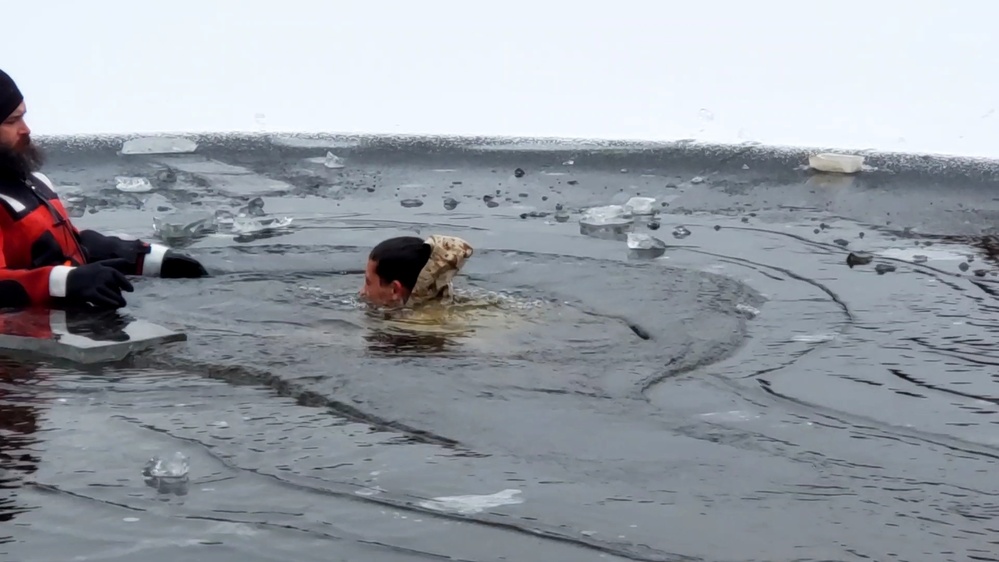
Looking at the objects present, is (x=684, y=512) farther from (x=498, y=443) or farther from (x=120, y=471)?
(x=120, y=471)

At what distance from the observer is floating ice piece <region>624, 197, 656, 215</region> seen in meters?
8.28

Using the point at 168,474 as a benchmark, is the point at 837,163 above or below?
above

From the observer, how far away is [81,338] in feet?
16.7

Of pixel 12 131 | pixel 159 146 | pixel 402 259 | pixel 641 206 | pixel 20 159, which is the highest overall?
pixel 12 131

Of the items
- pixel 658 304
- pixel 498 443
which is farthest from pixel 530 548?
pixel 658 304

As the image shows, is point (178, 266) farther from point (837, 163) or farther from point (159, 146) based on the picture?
point (837, 163)

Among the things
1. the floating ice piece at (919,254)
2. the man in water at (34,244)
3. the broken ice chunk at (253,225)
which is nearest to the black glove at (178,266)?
the man in water at (34,244)

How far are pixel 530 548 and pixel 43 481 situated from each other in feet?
4.60

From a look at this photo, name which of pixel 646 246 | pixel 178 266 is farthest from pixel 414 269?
pixel 646 246

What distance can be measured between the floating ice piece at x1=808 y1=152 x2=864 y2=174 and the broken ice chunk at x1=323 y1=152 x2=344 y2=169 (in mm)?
3611

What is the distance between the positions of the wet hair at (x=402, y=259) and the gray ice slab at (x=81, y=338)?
109 centimetres

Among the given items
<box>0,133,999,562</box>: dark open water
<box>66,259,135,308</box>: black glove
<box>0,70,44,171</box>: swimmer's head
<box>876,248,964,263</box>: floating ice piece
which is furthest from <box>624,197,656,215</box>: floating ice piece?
<box>0,70,44,171</box>: swimmer's head

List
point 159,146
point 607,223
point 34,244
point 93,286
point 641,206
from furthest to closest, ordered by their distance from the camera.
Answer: point 159,146 < point 641,206 < point 607,223 < point 34,244 < point 93,286

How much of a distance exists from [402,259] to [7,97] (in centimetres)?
187
